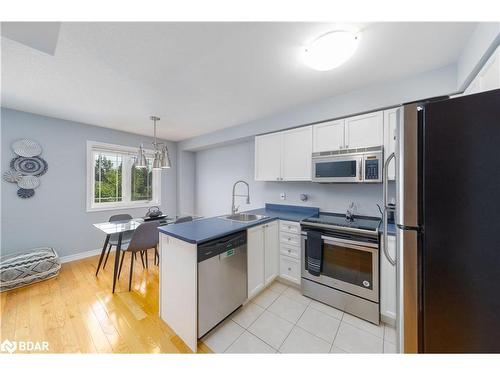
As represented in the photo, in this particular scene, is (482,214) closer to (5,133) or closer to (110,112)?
(110,112)

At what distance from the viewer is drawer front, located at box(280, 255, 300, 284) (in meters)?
2.23

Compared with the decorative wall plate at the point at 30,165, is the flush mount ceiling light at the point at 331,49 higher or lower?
higher

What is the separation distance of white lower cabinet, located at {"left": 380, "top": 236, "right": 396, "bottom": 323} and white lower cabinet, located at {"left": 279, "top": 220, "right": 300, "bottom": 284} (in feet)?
2.71

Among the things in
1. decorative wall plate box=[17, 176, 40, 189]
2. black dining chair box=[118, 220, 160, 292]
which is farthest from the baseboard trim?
black dining chair box=[118, 220, 160, 292]

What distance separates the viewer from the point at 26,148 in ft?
8.63

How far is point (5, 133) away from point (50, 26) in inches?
98.4

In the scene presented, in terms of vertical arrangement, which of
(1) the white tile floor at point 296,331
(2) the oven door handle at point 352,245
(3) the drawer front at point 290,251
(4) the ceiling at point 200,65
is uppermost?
(4) the ceiling at point 200,65

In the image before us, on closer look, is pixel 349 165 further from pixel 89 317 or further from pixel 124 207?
pixel 124 207

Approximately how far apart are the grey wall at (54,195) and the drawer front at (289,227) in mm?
3237

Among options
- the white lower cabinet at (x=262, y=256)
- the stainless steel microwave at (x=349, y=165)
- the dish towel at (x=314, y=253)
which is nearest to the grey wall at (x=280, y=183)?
the stainless steel microwave at (x=349, y=165)

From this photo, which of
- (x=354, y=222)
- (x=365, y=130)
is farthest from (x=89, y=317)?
(x=365, y=130)

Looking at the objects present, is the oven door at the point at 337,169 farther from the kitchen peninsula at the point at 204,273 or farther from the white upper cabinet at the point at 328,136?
the kitchen peninsula at the point at 204,273

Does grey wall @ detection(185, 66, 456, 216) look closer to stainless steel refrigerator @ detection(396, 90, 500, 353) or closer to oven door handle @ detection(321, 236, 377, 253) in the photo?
oven door handle @ detection(321, 236, 377, 253)

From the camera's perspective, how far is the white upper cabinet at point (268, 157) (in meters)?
2.75
